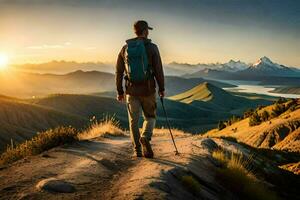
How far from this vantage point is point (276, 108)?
102 m

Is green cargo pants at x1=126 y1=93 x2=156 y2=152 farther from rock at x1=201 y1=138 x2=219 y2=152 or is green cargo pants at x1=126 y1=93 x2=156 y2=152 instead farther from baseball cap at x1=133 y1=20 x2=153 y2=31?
rock at x1=201 y1=138 x2=219 y2=152

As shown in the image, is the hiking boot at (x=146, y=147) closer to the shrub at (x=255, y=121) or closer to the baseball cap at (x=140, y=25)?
the baseball cap at (x=140, y=25)

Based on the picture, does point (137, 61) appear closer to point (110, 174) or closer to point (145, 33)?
point (145, 33)

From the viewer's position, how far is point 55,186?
771 centimetres

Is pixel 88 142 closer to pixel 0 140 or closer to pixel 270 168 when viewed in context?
pixel 270 168

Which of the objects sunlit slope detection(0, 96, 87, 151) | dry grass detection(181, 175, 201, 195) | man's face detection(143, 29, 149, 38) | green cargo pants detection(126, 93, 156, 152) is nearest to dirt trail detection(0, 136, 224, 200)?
dry grass detection(181, 175, 201, 195)

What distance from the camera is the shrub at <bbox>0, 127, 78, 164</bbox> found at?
39.0 feet

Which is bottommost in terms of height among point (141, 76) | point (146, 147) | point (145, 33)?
point (146, 147)

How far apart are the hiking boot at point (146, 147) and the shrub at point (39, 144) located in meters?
3.36

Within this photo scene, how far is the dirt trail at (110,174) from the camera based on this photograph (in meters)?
7.59

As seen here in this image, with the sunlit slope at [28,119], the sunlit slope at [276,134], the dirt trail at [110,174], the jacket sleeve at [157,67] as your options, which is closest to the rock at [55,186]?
the dirt trail at [110,174]

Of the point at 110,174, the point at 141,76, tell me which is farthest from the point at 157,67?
the point at 110,174

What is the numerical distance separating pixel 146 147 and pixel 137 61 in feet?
7.37

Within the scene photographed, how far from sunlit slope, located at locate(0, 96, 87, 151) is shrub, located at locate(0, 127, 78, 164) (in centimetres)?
11434
